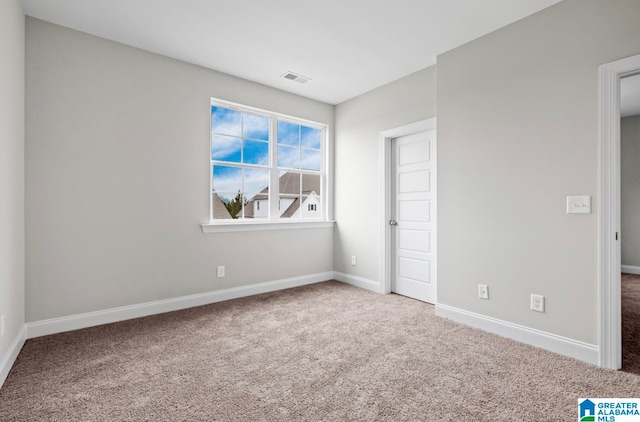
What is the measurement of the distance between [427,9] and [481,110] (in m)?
1.02

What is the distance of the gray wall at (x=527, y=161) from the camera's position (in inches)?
91.5

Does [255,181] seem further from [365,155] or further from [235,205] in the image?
[365,155]

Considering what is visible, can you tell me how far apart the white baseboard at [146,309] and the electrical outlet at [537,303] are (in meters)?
2.79

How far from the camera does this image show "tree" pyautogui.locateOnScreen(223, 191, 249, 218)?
3953 millimetres

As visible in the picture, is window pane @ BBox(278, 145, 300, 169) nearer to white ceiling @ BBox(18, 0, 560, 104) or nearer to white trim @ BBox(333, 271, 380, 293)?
white ceiling @ BBox(18, 0, 560, 104)

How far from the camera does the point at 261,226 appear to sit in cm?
412

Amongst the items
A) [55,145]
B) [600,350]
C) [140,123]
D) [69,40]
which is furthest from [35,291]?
[600,350]

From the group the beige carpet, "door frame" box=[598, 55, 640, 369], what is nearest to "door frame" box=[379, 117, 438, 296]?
the beige carpet

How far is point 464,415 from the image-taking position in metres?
1.70

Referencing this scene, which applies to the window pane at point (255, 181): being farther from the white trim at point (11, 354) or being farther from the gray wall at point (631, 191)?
the gray wall at point (631, 191)

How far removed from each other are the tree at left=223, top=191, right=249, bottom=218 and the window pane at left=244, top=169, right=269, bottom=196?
0.12 metres

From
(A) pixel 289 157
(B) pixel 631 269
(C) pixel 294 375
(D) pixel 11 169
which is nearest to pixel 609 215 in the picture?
(C) pixel 294 375

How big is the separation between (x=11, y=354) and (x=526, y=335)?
3.90 meters

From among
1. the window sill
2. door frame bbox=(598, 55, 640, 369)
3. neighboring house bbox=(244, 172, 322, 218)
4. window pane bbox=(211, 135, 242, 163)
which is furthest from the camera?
neighboring house bbox=(244, 172, 322, 218)
